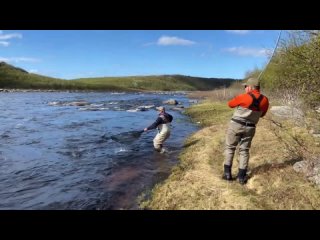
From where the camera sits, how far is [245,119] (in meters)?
9.66

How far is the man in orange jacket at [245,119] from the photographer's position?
9.45 m

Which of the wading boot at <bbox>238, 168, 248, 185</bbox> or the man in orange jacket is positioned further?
the wading boot at <bbox>238, 168, 248, 185</bbox>

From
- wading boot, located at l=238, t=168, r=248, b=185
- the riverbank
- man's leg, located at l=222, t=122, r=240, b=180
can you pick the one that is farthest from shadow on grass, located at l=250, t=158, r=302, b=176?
man's leg, located at l=222, t=122, r=240, b=180

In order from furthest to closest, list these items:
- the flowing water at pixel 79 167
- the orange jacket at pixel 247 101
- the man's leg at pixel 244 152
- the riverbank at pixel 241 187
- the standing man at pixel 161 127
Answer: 1. the standing man at pixel 161 127
2. the flowing water at pixel 79 167
3. the man's leg at pixel 244 152
4. the orange jacket at pixel 247 101
5. the riverbank at pixel 241 187

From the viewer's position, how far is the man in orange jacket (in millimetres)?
9445

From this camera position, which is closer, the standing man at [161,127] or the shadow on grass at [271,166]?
the shadow on grass at [271,166]

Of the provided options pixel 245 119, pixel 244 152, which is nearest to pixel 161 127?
pixel 244 152

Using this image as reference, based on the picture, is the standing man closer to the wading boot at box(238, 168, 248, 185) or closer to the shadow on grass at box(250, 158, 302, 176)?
the shadow on grass at box(250, 158, 302, 176)

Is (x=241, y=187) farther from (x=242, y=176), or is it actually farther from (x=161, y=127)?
(x=161, y=127)

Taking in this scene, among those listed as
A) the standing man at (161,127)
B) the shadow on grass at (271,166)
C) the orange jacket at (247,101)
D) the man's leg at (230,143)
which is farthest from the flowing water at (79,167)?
the orange jacket at (247,101)

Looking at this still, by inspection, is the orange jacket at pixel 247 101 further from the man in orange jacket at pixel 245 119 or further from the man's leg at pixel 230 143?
the man's leg at pixel 230 143

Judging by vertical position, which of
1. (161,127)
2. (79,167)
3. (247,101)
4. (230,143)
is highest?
(247,101)
